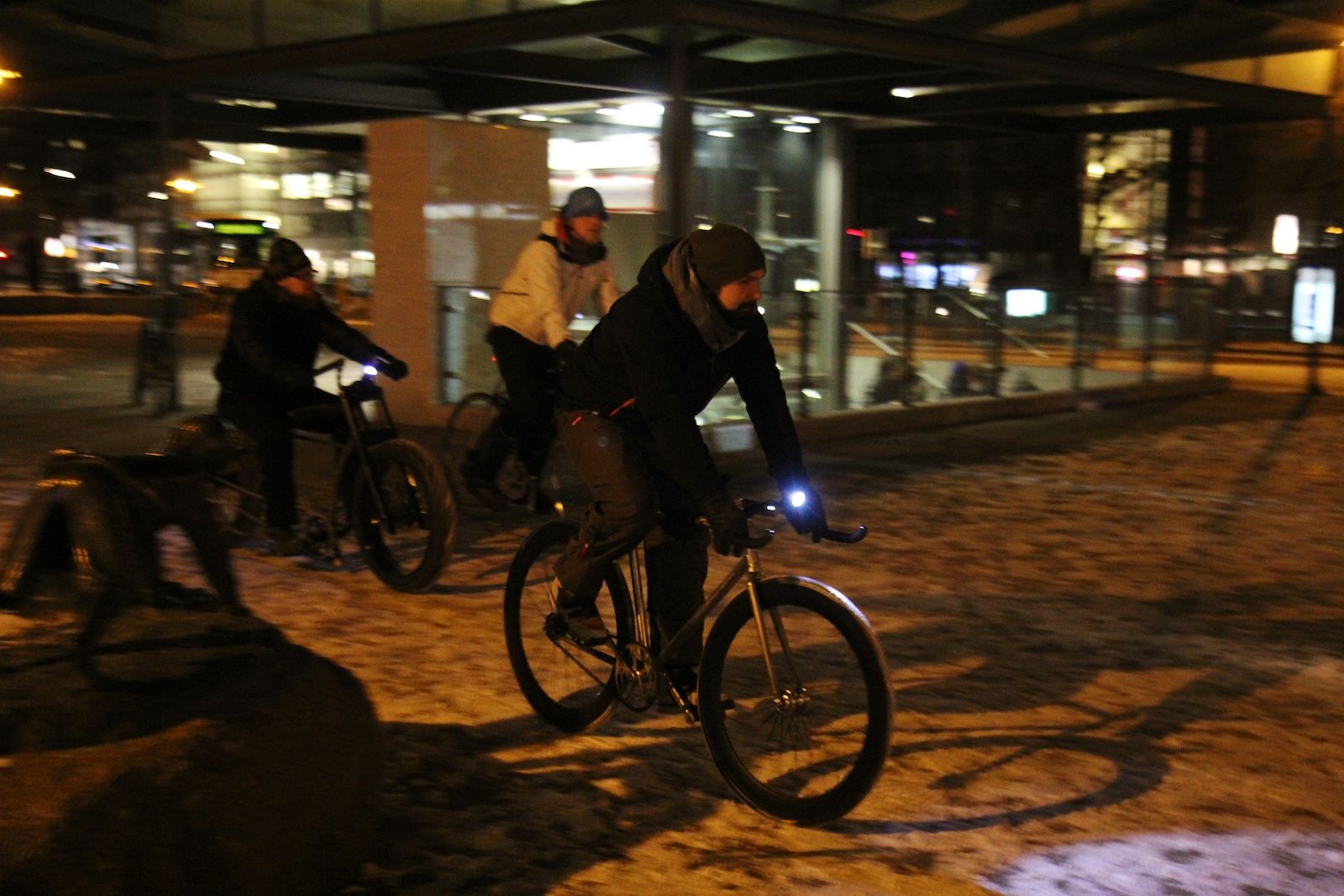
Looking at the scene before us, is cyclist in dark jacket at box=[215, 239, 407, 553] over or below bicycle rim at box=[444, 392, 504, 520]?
over

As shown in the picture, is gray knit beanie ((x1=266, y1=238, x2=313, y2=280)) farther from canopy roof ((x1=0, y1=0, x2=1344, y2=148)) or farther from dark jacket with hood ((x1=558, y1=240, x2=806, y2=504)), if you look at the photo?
canopy roof ((x1=0, y1=0, x2=1344, y2=148))

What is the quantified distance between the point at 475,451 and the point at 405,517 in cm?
199

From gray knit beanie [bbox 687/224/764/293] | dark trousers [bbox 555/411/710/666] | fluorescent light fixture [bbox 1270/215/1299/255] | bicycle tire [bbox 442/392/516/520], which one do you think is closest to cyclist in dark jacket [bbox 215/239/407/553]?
bicycle tire [bbox 442/392/516/520]

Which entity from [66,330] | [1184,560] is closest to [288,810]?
[1184,560]

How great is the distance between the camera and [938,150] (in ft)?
140

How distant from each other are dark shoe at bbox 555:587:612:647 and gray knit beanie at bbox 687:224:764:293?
4.17 feet

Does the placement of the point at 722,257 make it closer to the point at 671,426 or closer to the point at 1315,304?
the point at 671,426

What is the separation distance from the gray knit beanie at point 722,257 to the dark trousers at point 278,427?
3.59 meters

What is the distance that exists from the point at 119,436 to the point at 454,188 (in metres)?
3.60

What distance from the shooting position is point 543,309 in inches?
328

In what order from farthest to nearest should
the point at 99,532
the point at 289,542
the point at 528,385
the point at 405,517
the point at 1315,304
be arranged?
the point at 1315,304, the point at 528,385, the point at 289,542, the point at 405,517, the point at 99,532

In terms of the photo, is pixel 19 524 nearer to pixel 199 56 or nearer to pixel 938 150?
pixel 199 56

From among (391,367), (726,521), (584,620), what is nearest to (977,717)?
(584,620)

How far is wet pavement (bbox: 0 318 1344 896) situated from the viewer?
4.21 m
